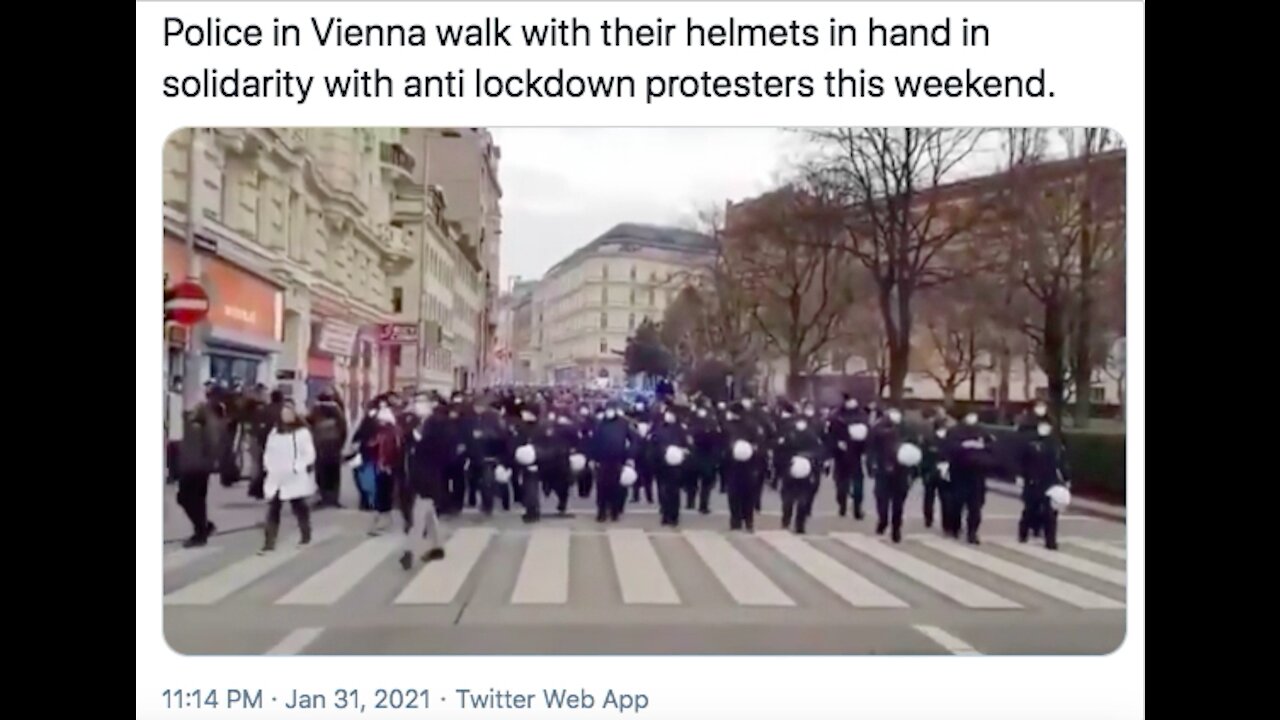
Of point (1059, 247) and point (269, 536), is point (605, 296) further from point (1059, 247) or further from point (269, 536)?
point (1059, 247)

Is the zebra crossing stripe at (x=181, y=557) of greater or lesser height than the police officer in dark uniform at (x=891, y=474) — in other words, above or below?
below

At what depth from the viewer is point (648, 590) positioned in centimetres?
402

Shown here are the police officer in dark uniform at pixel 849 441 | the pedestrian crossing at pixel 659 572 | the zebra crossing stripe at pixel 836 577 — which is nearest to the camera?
the pedestrian crossing at pixel 659 572

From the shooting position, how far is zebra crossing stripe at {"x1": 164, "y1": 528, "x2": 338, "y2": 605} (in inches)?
156

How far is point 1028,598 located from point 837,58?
163 centimetres

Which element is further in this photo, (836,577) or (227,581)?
(836,577)

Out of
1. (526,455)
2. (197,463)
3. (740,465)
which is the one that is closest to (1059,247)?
(740,465)

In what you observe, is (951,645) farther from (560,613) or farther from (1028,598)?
(560,613)

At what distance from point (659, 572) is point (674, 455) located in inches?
15.8

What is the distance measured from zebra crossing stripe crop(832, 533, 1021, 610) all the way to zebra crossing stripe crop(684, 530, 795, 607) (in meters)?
0.25

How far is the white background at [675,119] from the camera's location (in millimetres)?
3900

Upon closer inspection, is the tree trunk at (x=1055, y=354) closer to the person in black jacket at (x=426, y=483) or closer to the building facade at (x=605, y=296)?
the building facade at (x=605, y=296)

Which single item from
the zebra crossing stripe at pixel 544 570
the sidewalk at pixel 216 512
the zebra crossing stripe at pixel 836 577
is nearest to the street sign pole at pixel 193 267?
the sidewalk at pixel 216 512

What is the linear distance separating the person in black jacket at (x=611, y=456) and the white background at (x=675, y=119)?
511 millimetres
